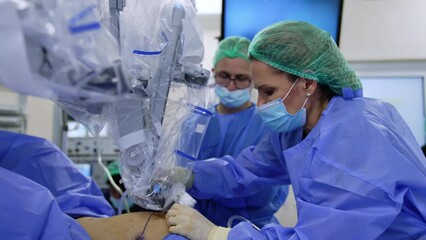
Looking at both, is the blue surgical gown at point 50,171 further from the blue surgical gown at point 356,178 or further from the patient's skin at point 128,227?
the blue surgical gown at point 356,178

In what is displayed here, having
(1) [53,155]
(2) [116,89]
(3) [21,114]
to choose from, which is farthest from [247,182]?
(3) [21,114]

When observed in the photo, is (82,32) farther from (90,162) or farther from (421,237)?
(90,162)

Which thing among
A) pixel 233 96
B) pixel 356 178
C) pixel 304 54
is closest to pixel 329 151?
pixel 356 178

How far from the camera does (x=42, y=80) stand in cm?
57

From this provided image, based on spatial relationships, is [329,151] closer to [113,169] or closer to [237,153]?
[237,153]

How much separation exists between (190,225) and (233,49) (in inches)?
38.1

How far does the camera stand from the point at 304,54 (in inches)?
50.2

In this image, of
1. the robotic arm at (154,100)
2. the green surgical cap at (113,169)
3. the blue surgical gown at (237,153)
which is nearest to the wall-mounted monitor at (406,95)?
the blue surgical gown at (237,153)

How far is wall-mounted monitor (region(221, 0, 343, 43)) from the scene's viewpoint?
2.25 metres

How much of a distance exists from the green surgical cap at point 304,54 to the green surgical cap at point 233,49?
0.51 m

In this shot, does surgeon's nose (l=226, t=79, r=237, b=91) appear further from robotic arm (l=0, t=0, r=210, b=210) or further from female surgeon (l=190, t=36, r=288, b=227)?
robotic arm (l=0, t=0, r=210, b=210)

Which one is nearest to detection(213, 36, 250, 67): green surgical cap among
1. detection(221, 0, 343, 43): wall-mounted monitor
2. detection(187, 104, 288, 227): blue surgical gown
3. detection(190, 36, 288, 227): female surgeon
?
detection(190, 36, 288, 227): female surgeon

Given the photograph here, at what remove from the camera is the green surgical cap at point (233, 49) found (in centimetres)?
183

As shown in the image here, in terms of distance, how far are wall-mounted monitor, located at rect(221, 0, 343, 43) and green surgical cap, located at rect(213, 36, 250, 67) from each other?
58 cm
